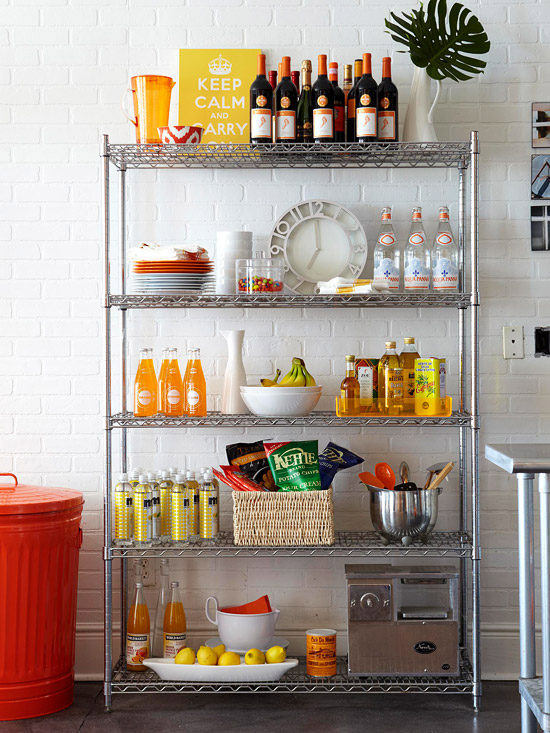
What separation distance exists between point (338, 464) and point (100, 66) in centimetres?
161

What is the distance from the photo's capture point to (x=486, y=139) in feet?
9.55

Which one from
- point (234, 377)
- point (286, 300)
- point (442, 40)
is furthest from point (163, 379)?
point (442, 40)

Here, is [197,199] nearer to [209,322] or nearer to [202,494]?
[209,322]

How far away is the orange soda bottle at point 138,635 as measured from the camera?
2758 mm

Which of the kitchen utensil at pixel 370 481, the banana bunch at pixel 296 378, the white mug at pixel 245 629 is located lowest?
the white mug at pixel 245 629

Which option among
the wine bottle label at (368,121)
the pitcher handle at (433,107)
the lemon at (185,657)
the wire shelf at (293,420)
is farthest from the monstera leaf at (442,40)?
the lemon at (185,657)

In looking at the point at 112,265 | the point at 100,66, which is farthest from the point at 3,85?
the point at 112,265

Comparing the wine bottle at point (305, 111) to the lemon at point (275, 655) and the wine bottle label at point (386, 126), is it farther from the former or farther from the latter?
Result: the lemon at point (275, 655)

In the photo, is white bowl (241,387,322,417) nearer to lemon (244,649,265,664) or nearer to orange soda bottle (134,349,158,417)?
orange soda bottle (134,349,158,417)

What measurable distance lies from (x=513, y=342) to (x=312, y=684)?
1.33 meters

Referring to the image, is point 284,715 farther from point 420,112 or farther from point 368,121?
point 420,112

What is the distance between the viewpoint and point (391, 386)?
265 cm

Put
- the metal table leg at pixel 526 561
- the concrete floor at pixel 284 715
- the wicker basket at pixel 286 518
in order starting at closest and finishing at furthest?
1. the metal table leg at pixel 526 561
2. the concrete floor at pixel 284 715
3. the wicker basket at pixel 286 518

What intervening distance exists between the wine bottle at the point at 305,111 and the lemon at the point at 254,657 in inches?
65.1
